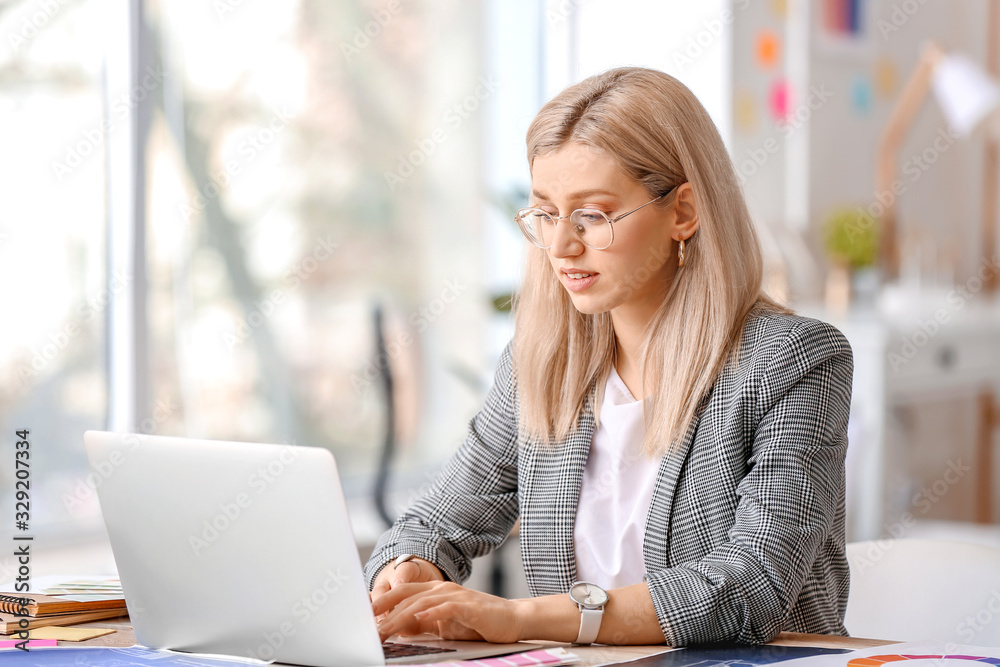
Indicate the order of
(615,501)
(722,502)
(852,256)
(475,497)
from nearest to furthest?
1. (722,502)
2. (615,501)
3. (475,497)
4. (852,256)

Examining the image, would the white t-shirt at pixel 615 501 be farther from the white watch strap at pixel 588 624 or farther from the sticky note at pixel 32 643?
the sticky note at pixel 32 643

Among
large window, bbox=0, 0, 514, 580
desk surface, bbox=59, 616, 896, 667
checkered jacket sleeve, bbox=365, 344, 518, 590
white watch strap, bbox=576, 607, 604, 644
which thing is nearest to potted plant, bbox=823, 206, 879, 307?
large window, bbox=0, 0, 514, 580

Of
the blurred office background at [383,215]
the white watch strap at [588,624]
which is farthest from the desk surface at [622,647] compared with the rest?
the blurred office background at [383,215]

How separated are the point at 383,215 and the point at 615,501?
2079 mm

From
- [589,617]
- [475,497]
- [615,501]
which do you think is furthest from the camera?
[475,497]

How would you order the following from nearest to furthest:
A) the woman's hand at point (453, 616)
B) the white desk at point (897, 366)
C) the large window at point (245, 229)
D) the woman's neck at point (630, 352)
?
the woman's hand at point (453, 616) → the woman's neck at point (630, 352) → the large window at point (245, 229) → the white desk at point (897, 366)

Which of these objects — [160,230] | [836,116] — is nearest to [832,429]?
[160,230]

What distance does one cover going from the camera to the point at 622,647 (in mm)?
1102

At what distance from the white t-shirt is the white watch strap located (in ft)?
0.82

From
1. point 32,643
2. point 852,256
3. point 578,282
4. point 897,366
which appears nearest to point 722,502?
point 578,282

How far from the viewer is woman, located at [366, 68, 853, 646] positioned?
44.3 inches

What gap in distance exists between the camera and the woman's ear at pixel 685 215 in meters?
1.32

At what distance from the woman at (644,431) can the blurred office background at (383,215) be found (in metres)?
1.30

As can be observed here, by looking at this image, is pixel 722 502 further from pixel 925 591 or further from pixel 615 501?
pixel 925 591
